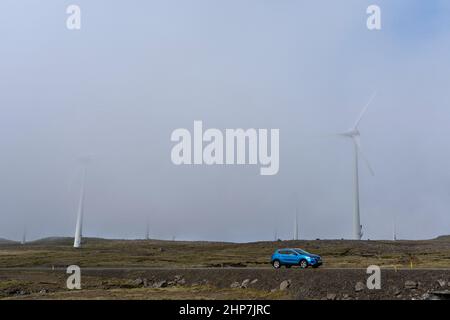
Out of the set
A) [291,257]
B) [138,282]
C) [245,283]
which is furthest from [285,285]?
[138,282]

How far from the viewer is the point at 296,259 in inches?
1775

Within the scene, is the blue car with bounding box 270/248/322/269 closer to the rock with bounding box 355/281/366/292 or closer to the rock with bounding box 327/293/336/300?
the rock with bounding box 355/281/366/292

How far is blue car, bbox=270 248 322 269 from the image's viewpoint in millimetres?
44469

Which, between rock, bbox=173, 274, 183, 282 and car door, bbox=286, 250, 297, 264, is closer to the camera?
rock, bbox=173, 274, 183, 282

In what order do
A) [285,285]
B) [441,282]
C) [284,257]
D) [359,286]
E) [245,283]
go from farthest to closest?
[284,257], [245,283], [285,285], [441,282], [359,286]

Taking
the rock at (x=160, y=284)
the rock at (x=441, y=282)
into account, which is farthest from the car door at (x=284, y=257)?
the rock at (x=441, y=282)

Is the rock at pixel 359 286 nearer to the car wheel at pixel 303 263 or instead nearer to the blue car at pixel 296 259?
the blue car at pixel 296 259

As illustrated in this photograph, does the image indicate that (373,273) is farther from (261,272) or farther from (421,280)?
(261,272)

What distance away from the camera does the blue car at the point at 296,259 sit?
146 feet

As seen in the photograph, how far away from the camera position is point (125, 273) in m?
49.2

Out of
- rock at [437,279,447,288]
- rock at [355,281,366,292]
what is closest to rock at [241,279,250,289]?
rock at [355,281,366,292]

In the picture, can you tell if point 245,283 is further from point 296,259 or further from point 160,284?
point 296,259
